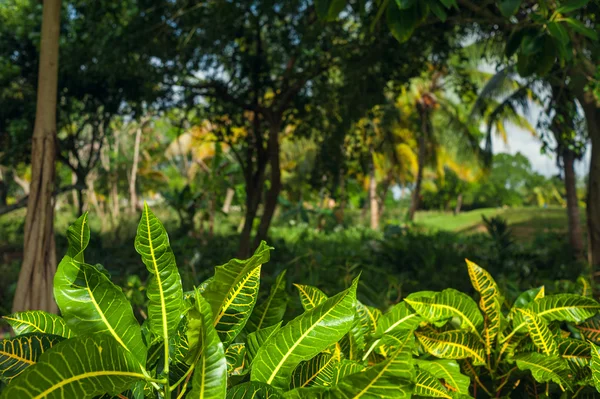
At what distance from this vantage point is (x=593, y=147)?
4.79 meters

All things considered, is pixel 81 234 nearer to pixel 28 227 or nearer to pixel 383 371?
pixel 383 371

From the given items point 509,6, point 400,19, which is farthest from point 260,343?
point 509,6

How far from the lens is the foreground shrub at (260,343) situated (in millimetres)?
623

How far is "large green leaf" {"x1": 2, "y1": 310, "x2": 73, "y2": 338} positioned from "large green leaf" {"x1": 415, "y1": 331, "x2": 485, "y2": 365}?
65 centimetres

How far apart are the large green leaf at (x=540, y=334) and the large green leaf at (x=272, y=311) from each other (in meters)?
0.47

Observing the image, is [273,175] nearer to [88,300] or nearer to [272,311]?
[272,311]

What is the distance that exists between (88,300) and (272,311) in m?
0.32

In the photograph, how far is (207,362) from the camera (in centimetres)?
63

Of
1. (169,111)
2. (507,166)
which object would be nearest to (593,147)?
(169,111)

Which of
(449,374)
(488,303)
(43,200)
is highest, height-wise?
(43,200)

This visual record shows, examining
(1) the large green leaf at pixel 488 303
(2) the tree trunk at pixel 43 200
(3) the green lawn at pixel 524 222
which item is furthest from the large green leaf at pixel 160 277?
(3) the green lawn at pixel 524 222

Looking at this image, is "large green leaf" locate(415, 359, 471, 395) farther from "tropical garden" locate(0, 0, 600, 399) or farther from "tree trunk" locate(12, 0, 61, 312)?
"tree trunk" locate(12, 0, 61, 312)

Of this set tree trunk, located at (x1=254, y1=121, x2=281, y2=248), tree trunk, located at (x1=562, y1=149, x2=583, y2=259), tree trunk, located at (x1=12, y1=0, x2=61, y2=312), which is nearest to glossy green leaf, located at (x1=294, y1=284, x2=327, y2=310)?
tree trunk, located at (x1=12, y1=0, x2=61, y2=312)

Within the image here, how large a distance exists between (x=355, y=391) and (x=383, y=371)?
0.05m
